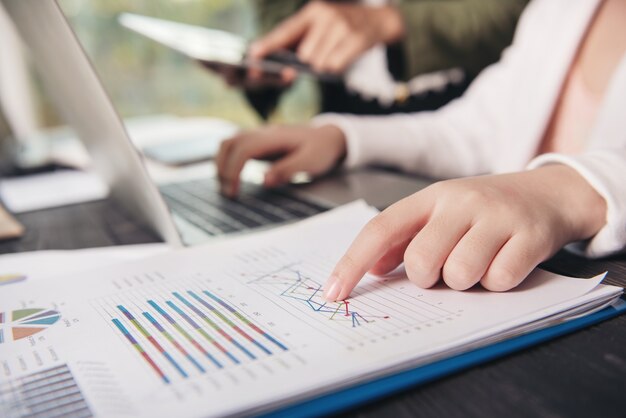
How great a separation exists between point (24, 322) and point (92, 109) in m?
0.26

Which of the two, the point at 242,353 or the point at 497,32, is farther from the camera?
the point at 497,32

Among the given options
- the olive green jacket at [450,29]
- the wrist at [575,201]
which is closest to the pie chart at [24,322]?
the wrist at [575,201]

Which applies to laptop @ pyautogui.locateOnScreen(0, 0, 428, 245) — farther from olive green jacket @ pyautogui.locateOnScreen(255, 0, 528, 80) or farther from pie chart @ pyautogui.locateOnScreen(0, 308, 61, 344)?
olive green jacket @ pyautogui.locateOnScreen(255, 0, 528, 80)

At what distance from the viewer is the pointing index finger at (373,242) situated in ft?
1.16

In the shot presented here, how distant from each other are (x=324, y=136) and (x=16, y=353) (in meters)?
0.57

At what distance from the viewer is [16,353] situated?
12.1 inches

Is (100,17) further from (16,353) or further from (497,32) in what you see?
(16,353)

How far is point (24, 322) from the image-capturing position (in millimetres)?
350

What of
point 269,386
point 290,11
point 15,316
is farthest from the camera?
point 290,11

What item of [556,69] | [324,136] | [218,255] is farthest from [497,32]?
[218,255]

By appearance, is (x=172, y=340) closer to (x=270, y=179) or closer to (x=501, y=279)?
(x=501, y=279)

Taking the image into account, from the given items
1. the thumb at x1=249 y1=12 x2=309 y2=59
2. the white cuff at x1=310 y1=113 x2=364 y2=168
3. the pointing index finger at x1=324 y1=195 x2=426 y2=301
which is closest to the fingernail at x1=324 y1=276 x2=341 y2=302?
the pointing index finger at x1=324 y1=195 x2=426 y2=301

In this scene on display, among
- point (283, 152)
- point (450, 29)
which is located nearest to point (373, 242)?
point (283, 152)

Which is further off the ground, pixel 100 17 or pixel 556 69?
pixel 100 17
